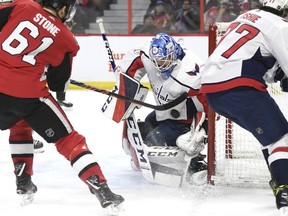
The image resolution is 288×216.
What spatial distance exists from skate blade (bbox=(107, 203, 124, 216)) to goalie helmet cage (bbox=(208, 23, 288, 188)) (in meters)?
0.67

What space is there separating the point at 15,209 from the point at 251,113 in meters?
1.10

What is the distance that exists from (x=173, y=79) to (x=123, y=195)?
0.63 m

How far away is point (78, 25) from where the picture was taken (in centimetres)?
749

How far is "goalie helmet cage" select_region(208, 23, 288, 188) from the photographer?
3.50 metres

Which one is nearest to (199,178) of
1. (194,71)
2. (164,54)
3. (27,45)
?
(194,71)

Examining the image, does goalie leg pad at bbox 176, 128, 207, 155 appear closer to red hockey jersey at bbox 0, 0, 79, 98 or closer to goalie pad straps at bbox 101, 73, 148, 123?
goalie pad straps at bbox 101, 73, 148, 123

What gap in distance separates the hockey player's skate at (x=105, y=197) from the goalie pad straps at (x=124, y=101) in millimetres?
663

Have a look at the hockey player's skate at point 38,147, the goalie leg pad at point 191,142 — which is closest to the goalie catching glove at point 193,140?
the goalie leg pad at point 191,142

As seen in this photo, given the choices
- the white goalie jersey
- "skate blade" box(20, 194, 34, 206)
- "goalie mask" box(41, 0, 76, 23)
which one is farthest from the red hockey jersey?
the white goalie jersey

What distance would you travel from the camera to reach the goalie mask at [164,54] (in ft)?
11.4

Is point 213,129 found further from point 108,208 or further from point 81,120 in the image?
point 81,120

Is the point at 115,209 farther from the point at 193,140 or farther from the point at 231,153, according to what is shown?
the point at 231,153

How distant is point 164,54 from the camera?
3.46m

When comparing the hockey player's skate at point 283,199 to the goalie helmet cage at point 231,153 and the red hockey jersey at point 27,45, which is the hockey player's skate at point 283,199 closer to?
the goalie helmet cage at point 231,153
